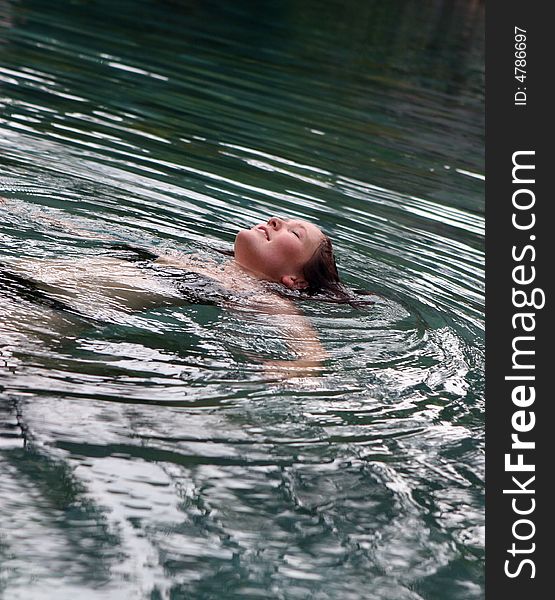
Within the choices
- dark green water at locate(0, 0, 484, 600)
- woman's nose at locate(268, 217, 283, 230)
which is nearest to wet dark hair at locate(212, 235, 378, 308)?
dark green water at locate(0, 0, 484, 600)

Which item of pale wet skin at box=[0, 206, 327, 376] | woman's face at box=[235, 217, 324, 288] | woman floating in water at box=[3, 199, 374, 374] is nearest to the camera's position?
pale wet skin at box=[0, 206, 327, 376]

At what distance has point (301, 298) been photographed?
7391 mm

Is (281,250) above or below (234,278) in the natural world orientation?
above

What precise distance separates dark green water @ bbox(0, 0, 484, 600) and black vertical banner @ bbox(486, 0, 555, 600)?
0.15 m

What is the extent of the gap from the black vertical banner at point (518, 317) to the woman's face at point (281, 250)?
1293 millimetres

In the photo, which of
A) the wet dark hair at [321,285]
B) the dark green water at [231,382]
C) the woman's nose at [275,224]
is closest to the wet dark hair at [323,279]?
the wet dark hair at [321,285]

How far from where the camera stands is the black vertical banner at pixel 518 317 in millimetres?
4539

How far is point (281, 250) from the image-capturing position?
7414 mm

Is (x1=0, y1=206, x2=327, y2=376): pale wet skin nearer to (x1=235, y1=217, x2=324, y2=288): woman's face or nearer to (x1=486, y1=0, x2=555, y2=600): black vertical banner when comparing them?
(x1=235, y1=217, x2=324, y2=288): woman's face

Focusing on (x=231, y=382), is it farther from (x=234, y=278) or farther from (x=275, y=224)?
(x=275, y=224)

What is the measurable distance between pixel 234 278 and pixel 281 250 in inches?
15.6

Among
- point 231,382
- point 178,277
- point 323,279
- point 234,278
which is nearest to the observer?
point 231,382

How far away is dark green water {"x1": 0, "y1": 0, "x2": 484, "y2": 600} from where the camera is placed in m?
4.12

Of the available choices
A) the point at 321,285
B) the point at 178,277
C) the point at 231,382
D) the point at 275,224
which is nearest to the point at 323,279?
the point at 321,285
